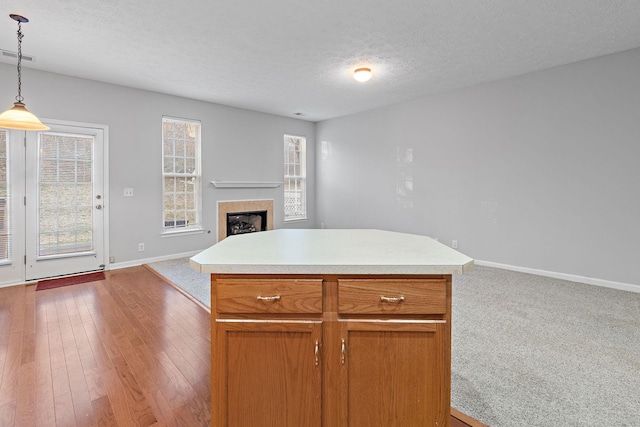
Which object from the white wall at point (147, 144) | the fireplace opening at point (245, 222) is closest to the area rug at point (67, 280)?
the white wall at point (147, 144)

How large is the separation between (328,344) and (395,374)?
0.27 meters

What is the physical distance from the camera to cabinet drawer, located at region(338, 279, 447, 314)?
115cm

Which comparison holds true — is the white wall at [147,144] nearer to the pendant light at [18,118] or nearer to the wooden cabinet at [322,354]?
the pendant light at [18,118]

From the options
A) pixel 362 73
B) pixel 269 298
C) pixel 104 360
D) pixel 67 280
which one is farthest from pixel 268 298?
pixel 67 280

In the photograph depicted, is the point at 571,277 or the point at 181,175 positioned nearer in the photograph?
the point at 571,277

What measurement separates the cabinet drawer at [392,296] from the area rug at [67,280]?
4089 mm

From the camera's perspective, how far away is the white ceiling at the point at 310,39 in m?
2.59

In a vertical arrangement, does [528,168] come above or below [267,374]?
above

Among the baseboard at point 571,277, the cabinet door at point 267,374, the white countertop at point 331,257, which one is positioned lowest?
the baseboard at point 571,277

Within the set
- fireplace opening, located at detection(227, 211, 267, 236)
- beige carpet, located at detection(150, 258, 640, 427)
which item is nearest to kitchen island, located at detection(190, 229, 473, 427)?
beige carpet, located at detection(150, 258, 640, 427)

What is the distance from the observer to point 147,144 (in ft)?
15.5

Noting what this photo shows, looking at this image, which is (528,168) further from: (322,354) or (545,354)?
(322,354)

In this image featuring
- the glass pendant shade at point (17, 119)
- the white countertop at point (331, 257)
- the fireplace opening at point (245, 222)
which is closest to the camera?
the white countertop at point (331, 257)

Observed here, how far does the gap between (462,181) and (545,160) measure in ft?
3.54
